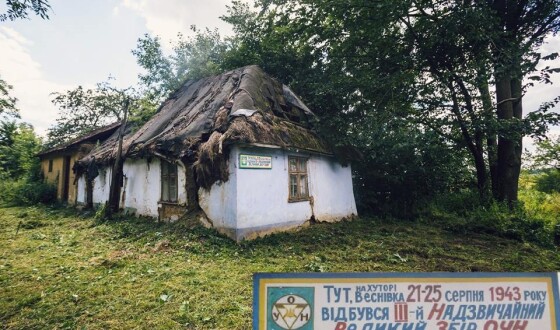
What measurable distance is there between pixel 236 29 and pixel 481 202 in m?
Answer: 16.5

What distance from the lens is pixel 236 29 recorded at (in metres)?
18.8

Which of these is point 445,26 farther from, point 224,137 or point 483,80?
point 224,137

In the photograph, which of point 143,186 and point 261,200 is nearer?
point 261,200

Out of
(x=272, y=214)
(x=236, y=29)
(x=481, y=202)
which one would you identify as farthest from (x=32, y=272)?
(x=236, y=29)

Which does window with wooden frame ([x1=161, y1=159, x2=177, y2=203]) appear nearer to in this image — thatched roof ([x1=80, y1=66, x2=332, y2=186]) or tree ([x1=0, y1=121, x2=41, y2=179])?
thatched roof ([x1=80, y1=66, x2=332, y2=186])

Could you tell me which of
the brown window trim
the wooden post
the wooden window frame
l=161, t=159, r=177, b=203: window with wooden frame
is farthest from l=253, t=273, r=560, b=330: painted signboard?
the wooden post

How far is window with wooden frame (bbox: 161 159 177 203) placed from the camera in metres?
9.76

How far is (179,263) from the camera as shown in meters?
6.17

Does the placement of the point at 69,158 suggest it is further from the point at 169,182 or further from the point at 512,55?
the point at 512,55

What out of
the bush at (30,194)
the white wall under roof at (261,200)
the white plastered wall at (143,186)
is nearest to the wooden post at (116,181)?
the white plastered wall at (143,186)

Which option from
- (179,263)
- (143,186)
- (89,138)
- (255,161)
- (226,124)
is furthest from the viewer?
(89,138)

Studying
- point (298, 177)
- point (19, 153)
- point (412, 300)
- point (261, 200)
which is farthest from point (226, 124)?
point (19, 153)

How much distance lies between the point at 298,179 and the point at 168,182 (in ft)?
14.6

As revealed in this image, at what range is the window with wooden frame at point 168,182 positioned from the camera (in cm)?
976
